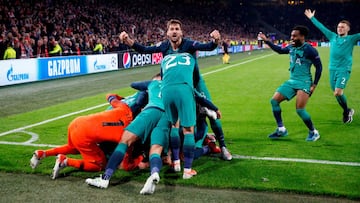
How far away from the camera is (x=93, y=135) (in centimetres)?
526

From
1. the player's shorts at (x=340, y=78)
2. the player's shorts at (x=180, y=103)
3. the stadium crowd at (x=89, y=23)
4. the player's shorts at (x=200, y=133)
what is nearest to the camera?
the player's shorts at (x=180, y=103)

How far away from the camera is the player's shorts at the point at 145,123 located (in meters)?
5.27

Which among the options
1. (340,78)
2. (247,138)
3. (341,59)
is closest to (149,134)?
(247,138)

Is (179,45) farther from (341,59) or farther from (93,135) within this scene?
(341,59)

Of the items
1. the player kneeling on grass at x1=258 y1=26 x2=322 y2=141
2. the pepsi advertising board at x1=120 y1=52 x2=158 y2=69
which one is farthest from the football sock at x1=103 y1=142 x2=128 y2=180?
the pepsi advertising board at x1=120 y1=52 x2=158 y2=69

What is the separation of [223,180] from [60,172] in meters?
2.17

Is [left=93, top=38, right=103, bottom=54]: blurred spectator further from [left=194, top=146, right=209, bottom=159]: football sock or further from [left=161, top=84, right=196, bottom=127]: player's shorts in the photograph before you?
[left=161, top=84, right=196, bottom=127]: player's shorts

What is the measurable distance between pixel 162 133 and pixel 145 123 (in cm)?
28

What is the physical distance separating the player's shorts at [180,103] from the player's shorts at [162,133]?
13 centimetres

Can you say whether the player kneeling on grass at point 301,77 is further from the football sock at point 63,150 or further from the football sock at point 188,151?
the football sock at point 63,150

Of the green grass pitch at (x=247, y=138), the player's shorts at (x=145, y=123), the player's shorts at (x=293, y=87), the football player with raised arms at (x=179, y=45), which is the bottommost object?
the green grass pitch at (x=247, y=138)

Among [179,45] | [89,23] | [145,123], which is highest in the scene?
[89,23]

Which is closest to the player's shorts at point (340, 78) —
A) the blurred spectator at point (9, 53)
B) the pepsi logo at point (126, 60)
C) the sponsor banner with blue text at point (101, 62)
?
the blurred spectator at point (9, 53)

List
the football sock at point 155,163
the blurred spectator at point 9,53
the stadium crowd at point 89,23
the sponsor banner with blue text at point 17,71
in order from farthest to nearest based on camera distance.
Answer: the stadium crowd at point 89,23
the blurred spectator at point 9,53
the sponsor banner with blue text at point 17,71
the football sock at point 155,163
